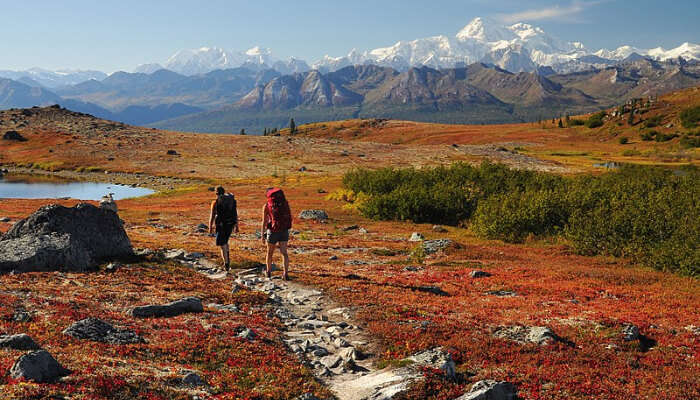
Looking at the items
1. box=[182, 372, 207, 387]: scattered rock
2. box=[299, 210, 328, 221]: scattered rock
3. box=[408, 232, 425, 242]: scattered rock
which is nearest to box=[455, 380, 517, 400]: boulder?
box=[182, 372, 207, 387]: scattered rock

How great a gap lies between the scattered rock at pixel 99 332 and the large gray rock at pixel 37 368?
2.46m

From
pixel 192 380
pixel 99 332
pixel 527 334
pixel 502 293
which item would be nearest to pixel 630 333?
pixel 527 334

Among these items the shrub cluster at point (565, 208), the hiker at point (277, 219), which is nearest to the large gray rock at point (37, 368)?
the hiker at point (277, 219)

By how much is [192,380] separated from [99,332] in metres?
3.43

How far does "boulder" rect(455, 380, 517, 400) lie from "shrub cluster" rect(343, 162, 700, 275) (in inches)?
695

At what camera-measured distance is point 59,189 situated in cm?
8912

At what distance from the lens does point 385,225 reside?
4112 centimetres

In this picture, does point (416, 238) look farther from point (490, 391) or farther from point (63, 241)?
point (490, 391)

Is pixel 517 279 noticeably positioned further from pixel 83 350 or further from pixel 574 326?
pixel 83 350

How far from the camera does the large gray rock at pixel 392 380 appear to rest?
9.74 m

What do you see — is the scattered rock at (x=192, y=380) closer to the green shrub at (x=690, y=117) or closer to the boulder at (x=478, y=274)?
the boulder at (x=478, y=274)

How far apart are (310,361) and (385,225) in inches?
1173

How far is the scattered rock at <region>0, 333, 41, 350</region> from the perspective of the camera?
369 inches

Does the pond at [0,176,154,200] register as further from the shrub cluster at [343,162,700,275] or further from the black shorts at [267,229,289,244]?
the black shorts at [267,229,289,244]
